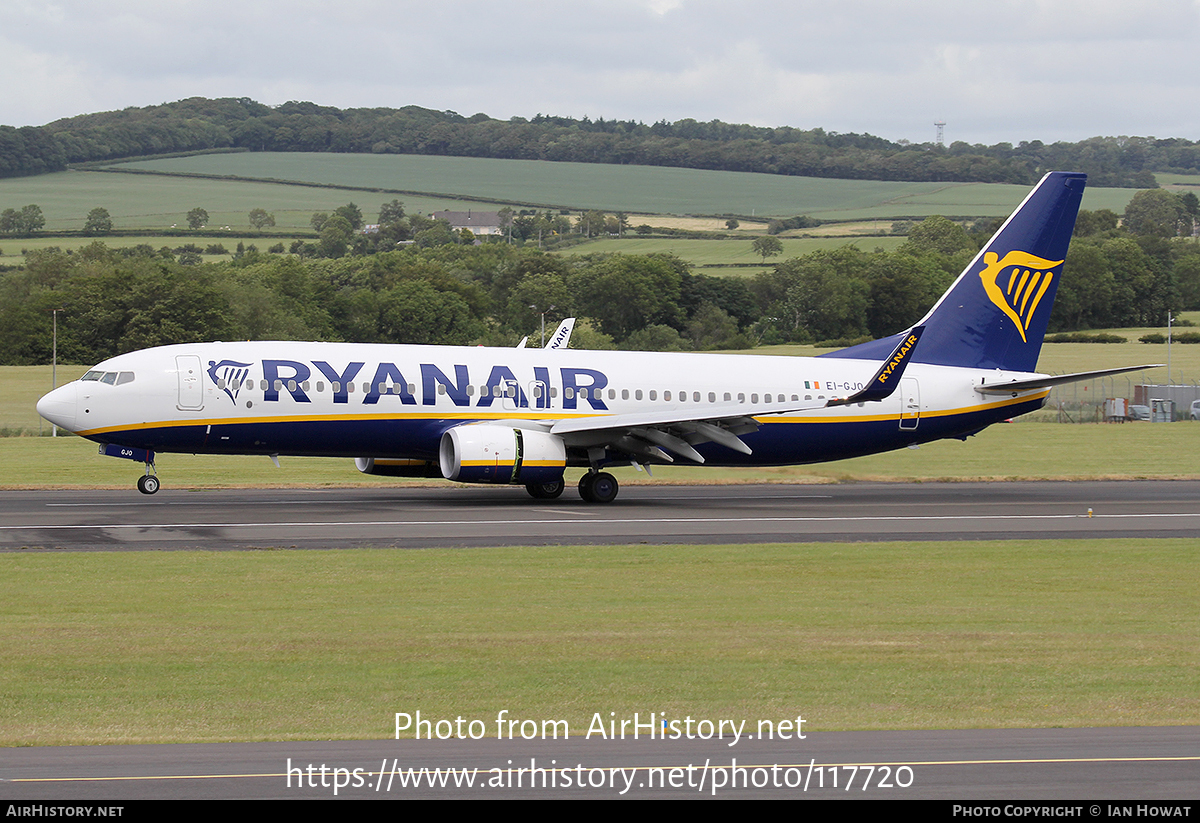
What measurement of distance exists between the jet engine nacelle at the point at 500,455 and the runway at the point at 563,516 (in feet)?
3.05

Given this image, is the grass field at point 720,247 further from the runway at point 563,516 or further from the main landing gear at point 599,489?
the main landing gear at point 599,489

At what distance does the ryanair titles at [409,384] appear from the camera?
34719mm

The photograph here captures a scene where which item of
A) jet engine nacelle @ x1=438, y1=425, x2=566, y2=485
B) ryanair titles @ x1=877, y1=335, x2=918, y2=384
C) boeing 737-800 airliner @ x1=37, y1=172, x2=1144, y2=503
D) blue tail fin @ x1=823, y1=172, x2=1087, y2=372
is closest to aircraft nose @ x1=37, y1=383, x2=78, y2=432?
boeing 737-800 airliner @ x1=37, y1=172, x2=1144, y2=503

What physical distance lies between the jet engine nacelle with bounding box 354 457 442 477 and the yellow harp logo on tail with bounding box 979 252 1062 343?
18.3 metres

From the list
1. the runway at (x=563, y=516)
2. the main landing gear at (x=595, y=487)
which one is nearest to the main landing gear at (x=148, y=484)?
the runway at (x=563, y=516)

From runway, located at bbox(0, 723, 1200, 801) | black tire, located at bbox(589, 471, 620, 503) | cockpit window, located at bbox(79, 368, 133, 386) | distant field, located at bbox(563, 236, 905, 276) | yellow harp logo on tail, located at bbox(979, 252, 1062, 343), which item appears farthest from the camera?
→ distant field, located at bbox(563, 236, 905, 276)

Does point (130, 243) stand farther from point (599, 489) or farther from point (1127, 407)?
point (599, 489)

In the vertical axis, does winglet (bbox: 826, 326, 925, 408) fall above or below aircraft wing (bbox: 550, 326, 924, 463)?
above

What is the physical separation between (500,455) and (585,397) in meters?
4.12

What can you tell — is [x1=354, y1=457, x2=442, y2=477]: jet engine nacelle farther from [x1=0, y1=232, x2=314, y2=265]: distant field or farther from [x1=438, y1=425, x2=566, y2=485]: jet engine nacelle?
[x1=0, y1=232, x2=314, y2=265]: distant field

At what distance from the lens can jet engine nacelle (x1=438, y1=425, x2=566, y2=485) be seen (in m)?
34.2

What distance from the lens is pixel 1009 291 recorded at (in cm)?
4191
